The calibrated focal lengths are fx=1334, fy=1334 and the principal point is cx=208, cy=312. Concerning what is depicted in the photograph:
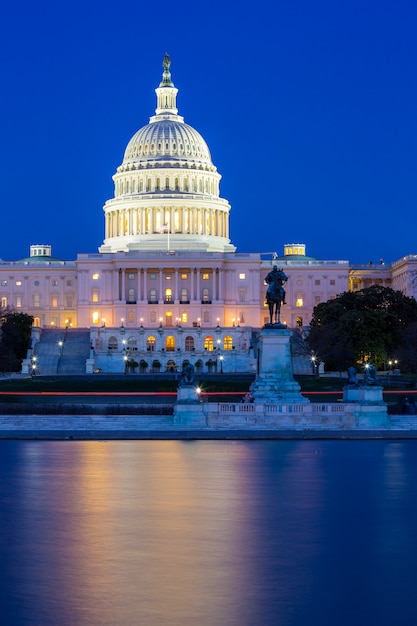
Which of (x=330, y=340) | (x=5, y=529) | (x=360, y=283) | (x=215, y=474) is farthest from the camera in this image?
(x=360, y=283)

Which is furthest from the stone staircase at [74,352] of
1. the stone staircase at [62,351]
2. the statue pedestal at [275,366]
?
the statue pedestal at [275,366]

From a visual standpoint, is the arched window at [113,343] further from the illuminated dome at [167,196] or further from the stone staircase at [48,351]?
the illuminated dome at [167,196]

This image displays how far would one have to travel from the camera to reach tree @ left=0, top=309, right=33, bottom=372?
388ft

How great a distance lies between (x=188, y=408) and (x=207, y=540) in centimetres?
2912

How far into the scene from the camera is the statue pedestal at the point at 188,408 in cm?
5894

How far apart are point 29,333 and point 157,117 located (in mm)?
64944

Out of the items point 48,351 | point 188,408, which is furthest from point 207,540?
point 48,351

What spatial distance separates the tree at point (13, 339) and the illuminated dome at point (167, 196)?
4254 cm

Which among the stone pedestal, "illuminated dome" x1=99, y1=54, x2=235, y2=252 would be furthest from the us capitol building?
the stone pedestal

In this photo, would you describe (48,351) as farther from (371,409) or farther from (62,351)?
(371,409)

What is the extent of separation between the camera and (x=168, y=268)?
169750mm

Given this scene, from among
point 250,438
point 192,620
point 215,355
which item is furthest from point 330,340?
point 192,620

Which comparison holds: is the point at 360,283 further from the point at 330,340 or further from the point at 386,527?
the point at 386,527

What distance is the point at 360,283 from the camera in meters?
184
